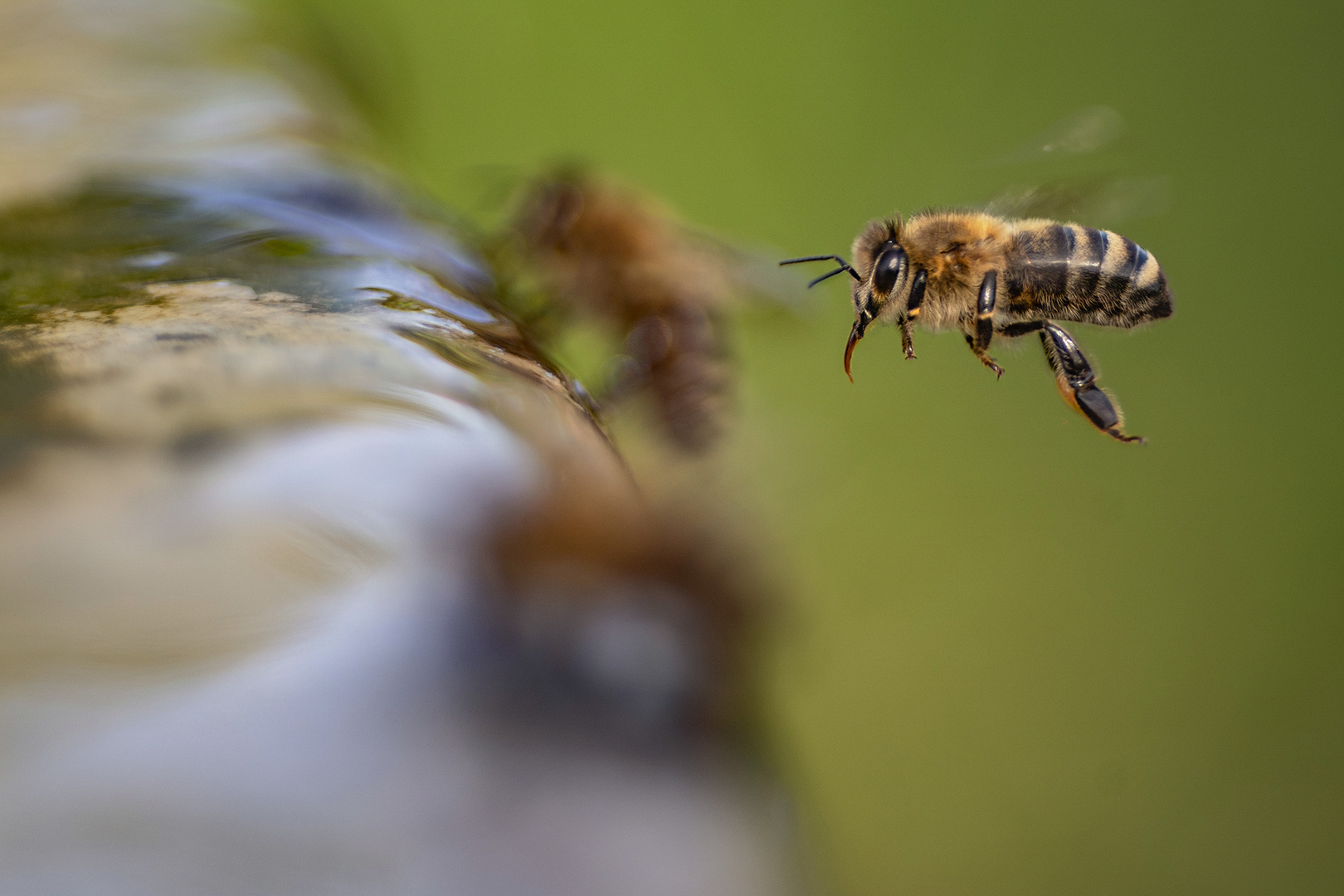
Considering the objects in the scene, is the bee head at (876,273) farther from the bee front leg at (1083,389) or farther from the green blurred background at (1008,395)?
the green blurred background at (1008,395)

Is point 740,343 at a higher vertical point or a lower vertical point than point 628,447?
higher

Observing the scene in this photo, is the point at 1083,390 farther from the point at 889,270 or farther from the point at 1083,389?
the point at 889,270

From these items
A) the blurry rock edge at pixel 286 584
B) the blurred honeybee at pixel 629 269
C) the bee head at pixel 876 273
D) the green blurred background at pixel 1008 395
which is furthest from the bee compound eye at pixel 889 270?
the green blurred background at pixel 1008 395

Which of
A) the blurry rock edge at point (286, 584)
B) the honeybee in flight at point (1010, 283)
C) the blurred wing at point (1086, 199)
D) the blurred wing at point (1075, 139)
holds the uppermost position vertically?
the blurred wing at point (1075, 139)

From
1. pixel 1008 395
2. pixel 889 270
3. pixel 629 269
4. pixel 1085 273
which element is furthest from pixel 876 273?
pixel 1008 395

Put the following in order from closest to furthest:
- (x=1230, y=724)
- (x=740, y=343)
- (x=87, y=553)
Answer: (x=87, y=553) → (x=1230, y=724) → (x=740, y=343)

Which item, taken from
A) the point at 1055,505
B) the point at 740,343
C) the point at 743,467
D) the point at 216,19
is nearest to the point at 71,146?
the point at 216,19

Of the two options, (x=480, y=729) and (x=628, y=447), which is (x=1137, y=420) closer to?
(x=628, y=447)
